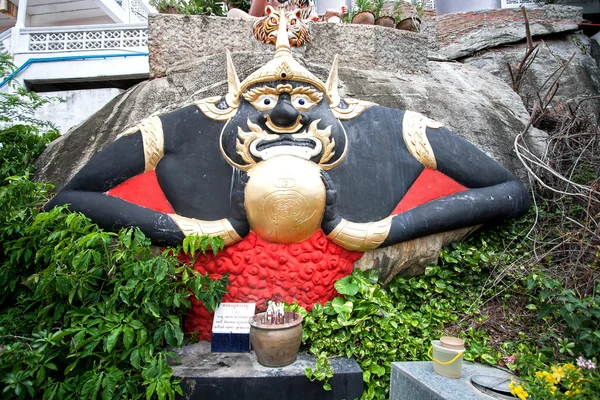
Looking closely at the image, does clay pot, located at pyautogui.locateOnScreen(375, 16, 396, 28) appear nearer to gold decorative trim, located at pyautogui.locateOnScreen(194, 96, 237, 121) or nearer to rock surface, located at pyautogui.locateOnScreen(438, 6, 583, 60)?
rock surface, located at pyautogui.locateOnScreen(438, 6, 583, 60)

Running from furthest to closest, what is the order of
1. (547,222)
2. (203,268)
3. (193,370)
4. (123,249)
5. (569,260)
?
(547,222)
(569,260)
(203,268)
(123,249)
(193,370)

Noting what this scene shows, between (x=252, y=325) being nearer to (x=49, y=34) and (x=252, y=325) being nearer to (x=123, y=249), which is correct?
(x=123, y=249)

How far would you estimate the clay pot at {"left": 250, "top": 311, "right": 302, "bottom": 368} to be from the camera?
2.90 m

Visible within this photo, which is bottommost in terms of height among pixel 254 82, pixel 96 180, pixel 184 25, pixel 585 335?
pixel 585 335

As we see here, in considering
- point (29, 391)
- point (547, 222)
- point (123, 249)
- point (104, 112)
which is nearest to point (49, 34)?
point (104, 112)

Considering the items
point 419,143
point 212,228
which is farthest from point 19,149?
point 419,143

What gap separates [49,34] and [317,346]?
457 inches

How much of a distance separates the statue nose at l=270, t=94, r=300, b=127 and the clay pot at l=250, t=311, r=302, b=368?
5.48ft

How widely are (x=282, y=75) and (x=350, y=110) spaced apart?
0.76 metres

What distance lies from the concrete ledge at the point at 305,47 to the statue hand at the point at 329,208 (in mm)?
2342

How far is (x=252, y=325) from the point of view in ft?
9.73

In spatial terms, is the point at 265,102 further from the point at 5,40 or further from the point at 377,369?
the point at 5,40

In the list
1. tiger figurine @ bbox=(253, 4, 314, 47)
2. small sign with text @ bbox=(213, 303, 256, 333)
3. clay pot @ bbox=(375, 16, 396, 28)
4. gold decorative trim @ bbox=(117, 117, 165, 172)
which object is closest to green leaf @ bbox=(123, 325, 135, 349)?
small sign with text @ bbox=(213, 303, 256, 333)

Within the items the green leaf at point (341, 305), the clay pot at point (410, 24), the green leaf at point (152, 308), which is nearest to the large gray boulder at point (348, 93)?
the clay pot at point (410, 24)
